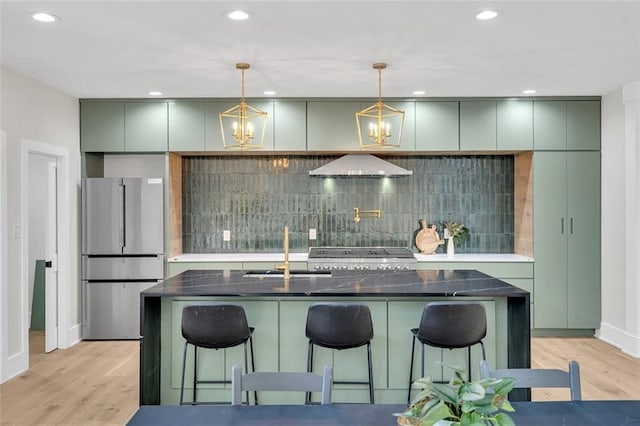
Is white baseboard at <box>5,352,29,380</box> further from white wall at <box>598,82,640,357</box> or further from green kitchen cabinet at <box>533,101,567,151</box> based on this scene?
white wall at <box>598,82,640,357</box>

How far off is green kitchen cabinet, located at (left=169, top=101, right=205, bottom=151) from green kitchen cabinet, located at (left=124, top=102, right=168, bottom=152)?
0.24 ft

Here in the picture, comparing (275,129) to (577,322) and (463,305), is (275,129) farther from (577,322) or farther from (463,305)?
(577,322)

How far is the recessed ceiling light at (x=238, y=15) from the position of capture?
9.95 feet

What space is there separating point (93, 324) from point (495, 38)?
4.61 meters

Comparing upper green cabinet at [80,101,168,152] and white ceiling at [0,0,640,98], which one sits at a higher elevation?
white ceiling at [0,0,640,98]

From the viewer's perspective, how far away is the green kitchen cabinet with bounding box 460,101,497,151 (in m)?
5.46

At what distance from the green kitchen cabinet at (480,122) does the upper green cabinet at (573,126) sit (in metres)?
0.53

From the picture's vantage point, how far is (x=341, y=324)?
302 cm

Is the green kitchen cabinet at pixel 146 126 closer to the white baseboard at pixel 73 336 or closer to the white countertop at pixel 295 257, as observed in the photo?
the white countertop at pixel 295 257

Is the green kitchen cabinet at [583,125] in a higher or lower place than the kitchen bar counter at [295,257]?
higher

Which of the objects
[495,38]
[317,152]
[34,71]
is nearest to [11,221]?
[34,71]

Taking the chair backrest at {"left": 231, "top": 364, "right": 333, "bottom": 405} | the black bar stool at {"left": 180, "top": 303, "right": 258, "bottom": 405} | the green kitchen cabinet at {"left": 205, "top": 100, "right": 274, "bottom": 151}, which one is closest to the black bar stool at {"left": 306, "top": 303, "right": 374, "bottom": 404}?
the black bar stool at {"left": 180, "top": 303, "right": 258, "bottom": 405}

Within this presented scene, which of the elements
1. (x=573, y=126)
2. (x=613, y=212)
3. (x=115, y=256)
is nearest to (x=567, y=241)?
(x=613, y=212)

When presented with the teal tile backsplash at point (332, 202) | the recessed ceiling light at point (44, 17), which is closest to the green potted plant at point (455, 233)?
the teal tile backsplash at point (332, 202)
